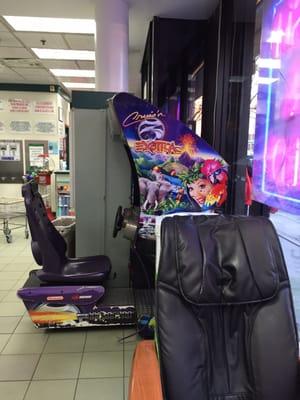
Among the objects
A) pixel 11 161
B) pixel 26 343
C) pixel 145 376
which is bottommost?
pixel 26 343

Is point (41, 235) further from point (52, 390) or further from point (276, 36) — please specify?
point (276, 36)

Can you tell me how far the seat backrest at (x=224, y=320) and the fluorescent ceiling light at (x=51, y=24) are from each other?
12.6 ft

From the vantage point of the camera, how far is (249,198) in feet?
8.64

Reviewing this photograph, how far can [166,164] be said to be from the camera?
94.5 inches

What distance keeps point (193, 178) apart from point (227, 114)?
3.40ft

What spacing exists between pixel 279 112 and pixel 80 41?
3988 millimetres

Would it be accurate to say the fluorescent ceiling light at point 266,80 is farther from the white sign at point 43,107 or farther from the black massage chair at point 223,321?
the white sign at point 43,107

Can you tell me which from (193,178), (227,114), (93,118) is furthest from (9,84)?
(193,178)

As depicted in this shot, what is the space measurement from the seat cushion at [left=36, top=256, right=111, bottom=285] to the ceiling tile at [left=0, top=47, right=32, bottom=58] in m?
4.22

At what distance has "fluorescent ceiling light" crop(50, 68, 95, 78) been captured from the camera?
264 inches

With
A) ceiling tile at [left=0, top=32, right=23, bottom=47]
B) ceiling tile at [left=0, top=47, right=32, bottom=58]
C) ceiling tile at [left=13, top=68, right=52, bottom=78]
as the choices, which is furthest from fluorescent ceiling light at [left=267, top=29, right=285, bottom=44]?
ceiling tile at [left=13, top=68, right=52, bottom=78]

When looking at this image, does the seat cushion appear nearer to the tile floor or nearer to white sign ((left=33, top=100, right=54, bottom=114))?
the tile floor

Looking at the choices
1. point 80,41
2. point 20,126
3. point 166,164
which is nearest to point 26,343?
point 166,164

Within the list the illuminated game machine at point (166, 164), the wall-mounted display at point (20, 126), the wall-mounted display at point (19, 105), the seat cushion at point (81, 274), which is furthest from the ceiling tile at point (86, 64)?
the seat cushion at point (81, 274)
